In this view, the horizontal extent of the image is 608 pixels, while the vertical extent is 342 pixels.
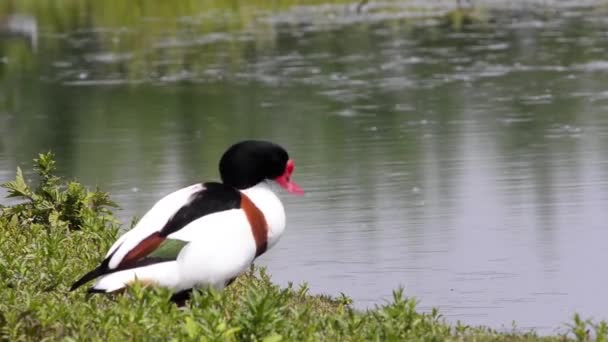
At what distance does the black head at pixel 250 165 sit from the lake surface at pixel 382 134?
162 centimetres

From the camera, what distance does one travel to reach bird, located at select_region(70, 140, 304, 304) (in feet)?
24.0

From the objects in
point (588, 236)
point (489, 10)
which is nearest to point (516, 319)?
point (588, 236)

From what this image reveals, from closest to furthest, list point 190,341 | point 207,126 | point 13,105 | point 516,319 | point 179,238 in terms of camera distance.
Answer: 1. point 190,341
2. point 179,238
3. point 516,319
4. point 207,126
5. point 13,105

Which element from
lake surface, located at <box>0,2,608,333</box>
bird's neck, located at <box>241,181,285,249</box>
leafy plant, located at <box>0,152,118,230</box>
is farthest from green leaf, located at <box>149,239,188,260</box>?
leafy plant, located at <box>0,152,118,230</box>

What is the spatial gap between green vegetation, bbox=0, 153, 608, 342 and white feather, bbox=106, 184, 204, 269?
211 mm

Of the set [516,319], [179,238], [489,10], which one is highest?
[489,10]

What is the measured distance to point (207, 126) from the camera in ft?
60.6

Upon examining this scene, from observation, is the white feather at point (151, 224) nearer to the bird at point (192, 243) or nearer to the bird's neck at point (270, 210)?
the bird at point (192, 243)

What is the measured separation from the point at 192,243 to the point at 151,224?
0.81ft

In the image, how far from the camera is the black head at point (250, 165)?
7.81 meters

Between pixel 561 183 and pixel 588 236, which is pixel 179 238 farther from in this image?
pixel 561 183

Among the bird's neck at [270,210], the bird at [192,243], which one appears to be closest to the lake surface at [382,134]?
the bird's neck at [270,210]

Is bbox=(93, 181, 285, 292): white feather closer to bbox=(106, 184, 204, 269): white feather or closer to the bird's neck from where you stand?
bbox=(106, 184, 204, 269): white feather

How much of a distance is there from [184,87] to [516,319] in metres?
14.6
